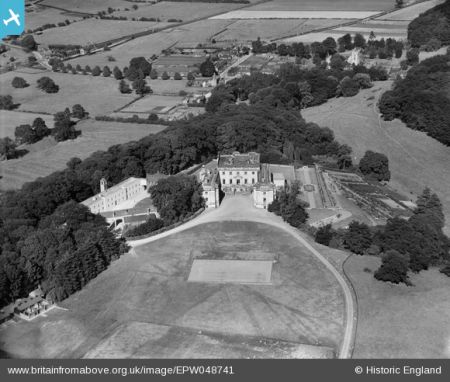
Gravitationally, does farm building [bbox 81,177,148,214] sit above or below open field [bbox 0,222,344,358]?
above

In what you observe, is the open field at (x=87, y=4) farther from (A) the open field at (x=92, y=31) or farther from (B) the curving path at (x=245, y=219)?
(B) the curving path at (x=245, y=219)

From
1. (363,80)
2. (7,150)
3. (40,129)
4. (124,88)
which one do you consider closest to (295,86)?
(363,80)

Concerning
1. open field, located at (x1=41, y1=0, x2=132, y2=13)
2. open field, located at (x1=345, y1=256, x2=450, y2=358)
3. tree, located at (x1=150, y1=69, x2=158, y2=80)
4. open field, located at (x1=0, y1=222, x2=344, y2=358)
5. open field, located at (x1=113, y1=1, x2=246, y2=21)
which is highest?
open field, located at (x1=41, y1=0, x2=132, y2=13)

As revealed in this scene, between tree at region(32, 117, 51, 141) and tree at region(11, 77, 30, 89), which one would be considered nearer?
tree at region(32, 117, 51, 141)

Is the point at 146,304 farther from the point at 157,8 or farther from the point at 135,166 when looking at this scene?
the point at 157,8

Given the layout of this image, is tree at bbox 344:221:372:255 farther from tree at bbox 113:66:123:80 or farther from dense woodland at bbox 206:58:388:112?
tree at bbox 113:66:123:80

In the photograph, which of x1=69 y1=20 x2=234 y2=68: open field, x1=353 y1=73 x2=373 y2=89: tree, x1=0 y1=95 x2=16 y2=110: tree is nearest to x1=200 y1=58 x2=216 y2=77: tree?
x1=69 y1=20 x2=234 y2=68: open field
